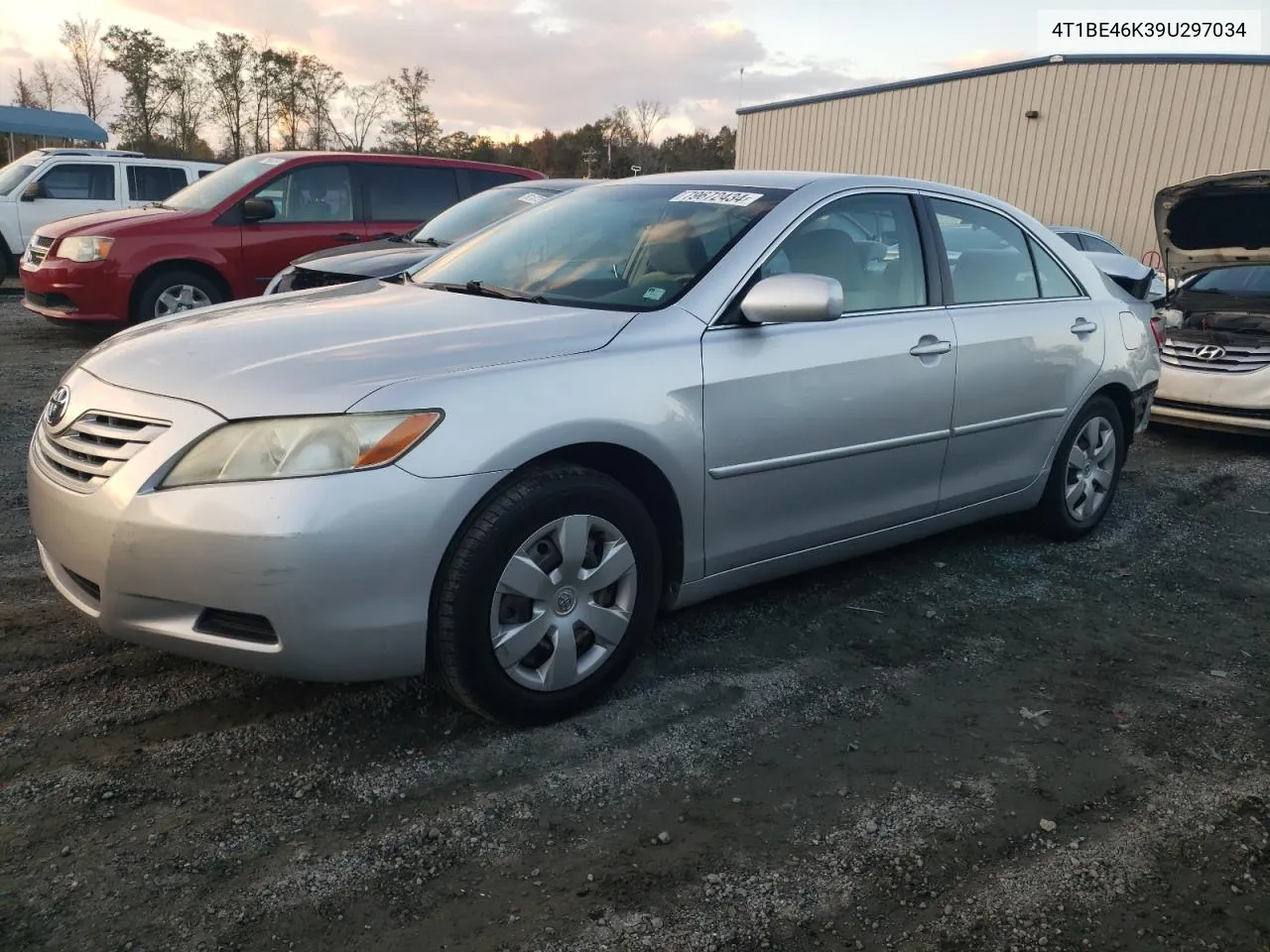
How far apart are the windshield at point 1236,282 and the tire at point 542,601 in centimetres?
701

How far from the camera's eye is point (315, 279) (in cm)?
696

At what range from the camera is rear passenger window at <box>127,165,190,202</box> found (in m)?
13.4

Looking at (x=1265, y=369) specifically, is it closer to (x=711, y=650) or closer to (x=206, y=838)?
(x=711, y=650)

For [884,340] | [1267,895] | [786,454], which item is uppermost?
[884,340]

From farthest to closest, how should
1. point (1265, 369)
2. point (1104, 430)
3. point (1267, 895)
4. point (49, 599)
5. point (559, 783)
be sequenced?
point (1265, 369) → point (1104, 430) → point (49, 599) → point (559, 783) → point (1267, 895)

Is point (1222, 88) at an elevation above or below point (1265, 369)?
above

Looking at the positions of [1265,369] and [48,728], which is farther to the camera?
[1265,369]

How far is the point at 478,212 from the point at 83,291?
Answer: 11.4ft

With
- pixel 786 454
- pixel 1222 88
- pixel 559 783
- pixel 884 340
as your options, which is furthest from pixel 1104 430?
→ pixel 1222 88

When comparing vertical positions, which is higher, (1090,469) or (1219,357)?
(1219,357)

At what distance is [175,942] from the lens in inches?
80.4

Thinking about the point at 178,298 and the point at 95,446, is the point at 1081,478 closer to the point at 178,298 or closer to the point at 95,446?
the point at 95,446

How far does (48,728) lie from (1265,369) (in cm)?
742

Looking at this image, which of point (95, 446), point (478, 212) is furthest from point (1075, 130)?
point (95, 446)
